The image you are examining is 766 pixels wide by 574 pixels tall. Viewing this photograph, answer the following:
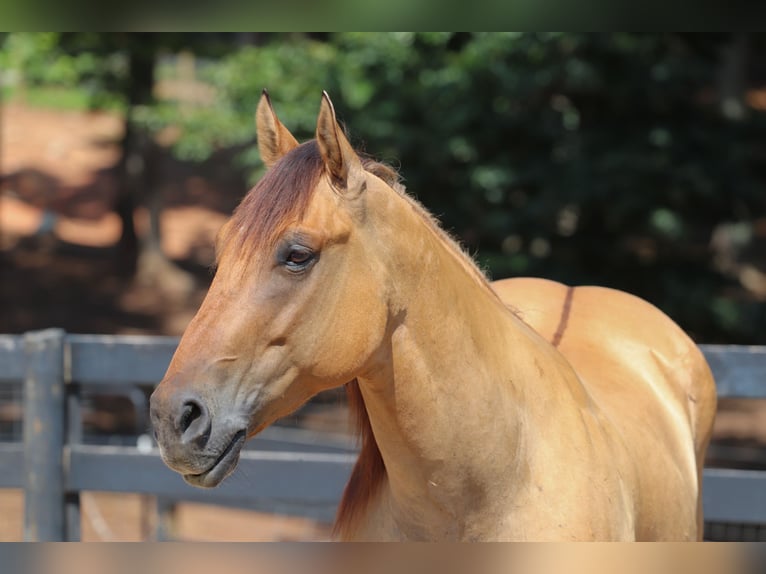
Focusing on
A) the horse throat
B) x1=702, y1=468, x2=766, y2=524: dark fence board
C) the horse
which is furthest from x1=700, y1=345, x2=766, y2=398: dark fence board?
the horse throat

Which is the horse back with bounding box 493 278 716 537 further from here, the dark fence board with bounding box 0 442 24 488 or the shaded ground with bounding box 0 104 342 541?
the shaded ground with bounding box 0 104 342 541

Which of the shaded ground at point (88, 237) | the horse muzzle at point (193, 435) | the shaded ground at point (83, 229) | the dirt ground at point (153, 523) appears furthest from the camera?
the shaded ground at point (83, 229)

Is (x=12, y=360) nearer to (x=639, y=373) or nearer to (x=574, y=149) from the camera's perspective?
(x=639, y=373)

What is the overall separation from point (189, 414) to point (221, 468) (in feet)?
0.43

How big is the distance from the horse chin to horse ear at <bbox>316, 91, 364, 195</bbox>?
578 millimetres

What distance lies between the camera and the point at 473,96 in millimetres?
8281

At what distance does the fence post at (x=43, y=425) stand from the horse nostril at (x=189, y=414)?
2.29 meters

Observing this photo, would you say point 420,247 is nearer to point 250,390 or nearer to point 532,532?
point 250,390

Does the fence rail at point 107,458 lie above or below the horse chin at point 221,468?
below

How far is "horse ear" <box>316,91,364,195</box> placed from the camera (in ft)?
6.70

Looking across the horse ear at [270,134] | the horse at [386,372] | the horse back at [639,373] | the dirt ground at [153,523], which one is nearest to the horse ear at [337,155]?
the horse at [386,372]

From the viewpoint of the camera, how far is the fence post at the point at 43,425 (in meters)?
4.02

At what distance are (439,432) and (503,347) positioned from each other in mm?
299

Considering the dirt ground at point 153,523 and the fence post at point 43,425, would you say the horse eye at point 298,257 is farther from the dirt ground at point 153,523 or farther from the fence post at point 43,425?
the dirt ground at point 153,523
